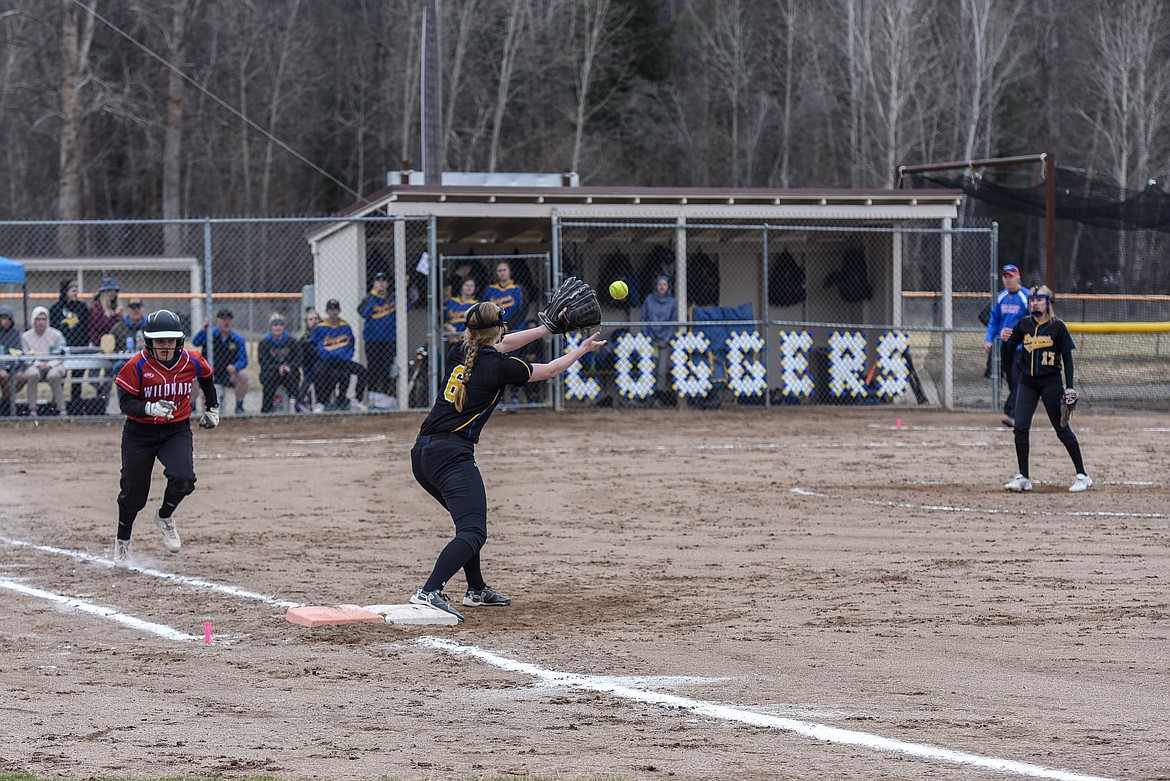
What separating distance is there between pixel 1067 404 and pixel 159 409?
750 cm

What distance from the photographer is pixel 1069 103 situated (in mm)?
53156

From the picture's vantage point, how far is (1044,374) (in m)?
12.6

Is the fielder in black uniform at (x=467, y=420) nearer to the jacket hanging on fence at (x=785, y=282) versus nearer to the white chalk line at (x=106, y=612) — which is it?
the white chalk line at (x=106, y=612)

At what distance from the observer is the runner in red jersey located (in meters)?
9.70

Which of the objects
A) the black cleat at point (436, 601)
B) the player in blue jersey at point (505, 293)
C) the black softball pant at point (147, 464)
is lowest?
the black cleat at point (436, 601)

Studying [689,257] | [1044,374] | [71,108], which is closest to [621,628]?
[1044,374]

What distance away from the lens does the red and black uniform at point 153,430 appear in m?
9.75

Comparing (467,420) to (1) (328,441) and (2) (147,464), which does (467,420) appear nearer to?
(2) (147,464)

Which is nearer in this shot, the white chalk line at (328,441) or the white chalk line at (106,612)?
the white chalk line at (106,612)

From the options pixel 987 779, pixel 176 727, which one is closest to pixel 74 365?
pixel 176 727

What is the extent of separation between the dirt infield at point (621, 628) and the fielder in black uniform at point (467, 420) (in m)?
0.40

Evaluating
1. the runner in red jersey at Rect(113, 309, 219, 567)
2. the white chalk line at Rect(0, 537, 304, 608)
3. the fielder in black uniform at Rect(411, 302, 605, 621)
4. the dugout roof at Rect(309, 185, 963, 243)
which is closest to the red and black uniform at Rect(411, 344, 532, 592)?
the fielder in black uniform at Rect(411, 302, 605, 621)

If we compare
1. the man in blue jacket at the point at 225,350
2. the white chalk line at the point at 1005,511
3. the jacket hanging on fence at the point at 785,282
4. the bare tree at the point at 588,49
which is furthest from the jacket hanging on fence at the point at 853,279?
the bare tree at the point at 588,49

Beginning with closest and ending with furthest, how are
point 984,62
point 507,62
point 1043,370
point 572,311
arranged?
1. point 572,311
2. point 1043,370
3. point 507,62
4. point 984,62
